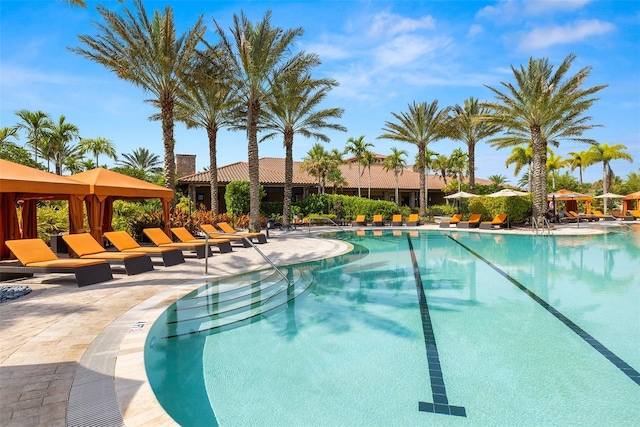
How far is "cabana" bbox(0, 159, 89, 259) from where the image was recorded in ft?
27.6

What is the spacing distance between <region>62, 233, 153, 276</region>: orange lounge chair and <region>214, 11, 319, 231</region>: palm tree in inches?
372

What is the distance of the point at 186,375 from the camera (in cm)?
447

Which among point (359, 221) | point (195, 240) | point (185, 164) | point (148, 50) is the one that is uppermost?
point (148, 50)

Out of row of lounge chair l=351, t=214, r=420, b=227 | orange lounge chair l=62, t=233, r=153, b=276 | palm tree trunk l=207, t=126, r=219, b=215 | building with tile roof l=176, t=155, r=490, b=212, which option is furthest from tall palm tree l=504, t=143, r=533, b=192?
orange lounge chair l=62, t=233, r=153, b=276

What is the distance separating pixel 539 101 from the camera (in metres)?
22.7

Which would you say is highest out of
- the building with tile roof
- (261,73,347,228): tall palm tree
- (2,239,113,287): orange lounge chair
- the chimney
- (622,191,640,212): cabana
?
(261,73,347,228): tall palm tree

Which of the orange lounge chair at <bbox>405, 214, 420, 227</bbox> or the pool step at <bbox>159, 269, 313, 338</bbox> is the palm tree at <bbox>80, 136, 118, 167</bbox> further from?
the pool step at <bbox>159, 269, 313, 338</bbox>

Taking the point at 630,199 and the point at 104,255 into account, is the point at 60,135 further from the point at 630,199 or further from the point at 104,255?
the point at 630,199

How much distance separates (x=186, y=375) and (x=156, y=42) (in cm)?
1644

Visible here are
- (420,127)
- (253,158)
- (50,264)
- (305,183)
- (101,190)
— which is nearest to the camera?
(50,264)

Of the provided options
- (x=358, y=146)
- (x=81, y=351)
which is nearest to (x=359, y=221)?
(x=358, y=146)

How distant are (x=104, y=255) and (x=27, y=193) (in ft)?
11.0

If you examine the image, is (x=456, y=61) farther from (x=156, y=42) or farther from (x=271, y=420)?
(x=271, y=420)

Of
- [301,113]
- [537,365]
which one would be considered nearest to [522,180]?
[301,113]
